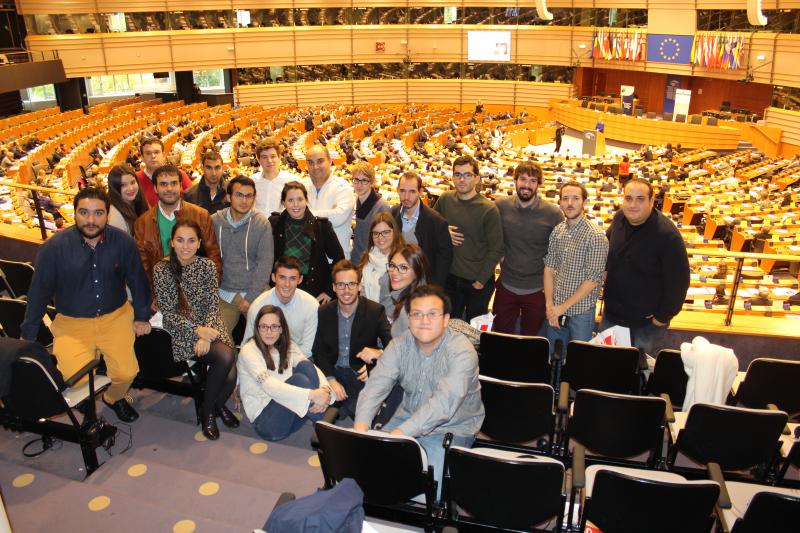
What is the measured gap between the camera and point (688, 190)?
16.5 metres

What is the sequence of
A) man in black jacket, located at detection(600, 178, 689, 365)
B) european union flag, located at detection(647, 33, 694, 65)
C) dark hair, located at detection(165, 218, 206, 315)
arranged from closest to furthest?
1. dark hair, located at detection(165, 218, 206, 315)
2. man in black jacket, located at detection(600, 178, 689, 365)
3. european union flag, located at detection(647, 33, 694, 65)

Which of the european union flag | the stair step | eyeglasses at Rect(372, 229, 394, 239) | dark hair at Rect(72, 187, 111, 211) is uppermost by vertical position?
the european union flag

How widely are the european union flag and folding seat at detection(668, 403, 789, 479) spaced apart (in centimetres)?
2603

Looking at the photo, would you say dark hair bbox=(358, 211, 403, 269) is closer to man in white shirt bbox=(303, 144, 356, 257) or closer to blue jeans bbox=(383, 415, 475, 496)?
man in white shirt bbox=(303, 144, 356, 257)

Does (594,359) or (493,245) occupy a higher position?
(493,245)

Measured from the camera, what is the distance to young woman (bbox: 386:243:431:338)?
4102 mm

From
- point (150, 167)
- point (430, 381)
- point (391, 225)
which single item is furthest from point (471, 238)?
point (150, 167)

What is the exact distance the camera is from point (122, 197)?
5102mm

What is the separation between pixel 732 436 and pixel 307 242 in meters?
3.13

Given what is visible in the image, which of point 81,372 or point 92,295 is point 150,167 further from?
point 81,372

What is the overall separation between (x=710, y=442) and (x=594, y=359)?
0.91 metres

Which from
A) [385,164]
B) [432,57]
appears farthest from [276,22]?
[385,164]

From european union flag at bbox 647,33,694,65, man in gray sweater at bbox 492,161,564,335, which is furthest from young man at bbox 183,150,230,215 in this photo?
european union flag at bbox 647,33,694,65

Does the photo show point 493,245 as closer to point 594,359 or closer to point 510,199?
point 510,199
